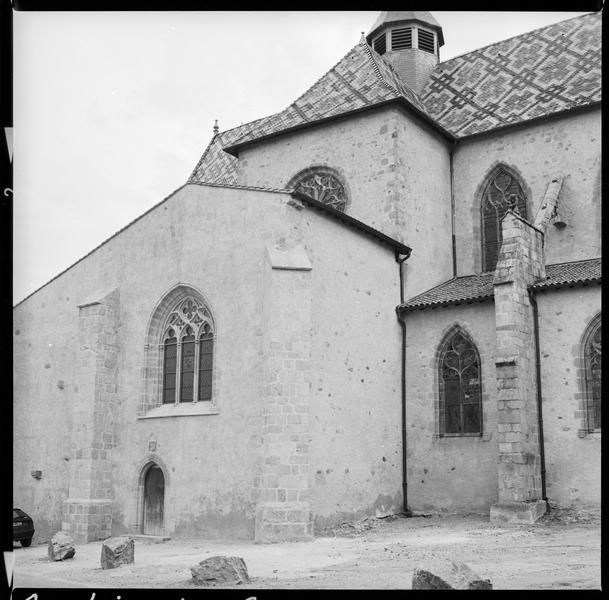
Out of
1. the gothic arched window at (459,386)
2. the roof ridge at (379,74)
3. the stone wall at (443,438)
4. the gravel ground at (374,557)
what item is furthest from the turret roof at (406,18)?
the gravel ground at (374,557)

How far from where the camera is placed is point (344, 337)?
17.0 meters

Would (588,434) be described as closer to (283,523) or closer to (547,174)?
(283,523)

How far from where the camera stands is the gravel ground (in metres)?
10.1

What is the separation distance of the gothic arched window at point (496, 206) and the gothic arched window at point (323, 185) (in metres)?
3.93

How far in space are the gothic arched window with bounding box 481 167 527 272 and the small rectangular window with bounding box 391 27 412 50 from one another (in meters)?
7.50

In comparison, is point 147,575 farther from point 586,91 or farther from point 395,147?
point 586,91

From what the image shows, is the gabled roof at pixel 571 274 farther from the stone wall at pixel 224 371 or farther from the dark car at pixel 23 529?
the dark car at pixel 23 529

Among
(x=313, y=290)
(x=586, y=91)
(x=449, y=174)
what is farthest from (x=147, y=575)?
(x=586, y=91)

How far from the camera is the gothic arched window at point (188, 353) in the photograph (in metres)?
16.8

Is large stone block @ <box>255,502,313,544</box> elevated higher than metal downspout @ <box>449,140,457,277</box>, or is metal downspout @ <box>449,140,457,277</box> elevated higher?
metal downspout @ <box>449,140,457,277</box>

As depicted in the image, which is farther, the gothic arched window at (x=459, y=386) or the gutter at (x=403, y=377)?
the gutter at (x=403, y=377)

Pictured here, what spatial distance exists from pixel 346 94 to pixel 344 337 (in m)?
8.28

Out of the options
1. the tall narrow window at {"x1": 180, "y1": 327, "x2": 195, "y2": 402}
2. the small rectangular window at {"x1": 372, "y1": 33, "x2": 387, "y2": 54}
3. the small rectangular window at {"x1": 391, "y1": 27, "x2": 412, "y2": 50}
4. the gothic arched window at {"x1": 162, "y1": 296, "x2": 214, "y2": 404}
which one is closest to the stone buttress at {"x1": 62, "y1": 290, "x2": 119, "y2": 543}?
the gothic arched window at {"x1": 162, "y1": 296, "x2": 214, "y2": 404}

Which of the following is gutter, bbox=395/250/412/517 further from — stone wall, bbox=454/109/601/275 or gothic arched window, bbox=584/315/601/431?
gothic arched window, bbox=584/315/601/431
